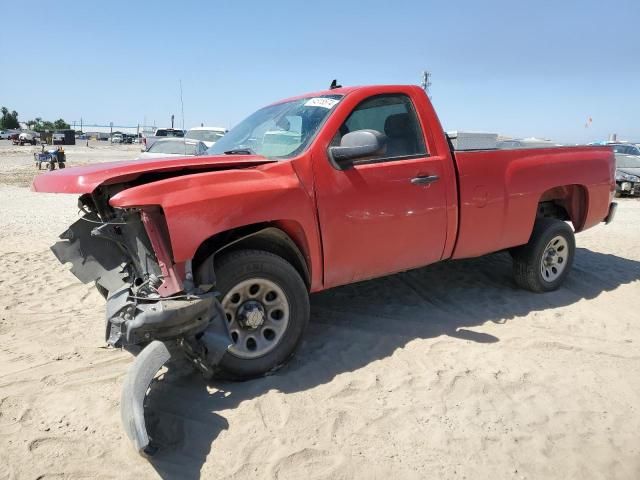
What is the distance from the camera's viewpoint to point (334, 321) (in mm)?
4504

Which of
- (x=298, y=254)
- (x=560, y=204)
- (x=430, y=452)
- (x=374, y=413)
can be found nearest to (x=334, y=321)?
(x=298, y=254)

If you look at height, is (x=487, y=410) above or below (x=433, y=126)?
below

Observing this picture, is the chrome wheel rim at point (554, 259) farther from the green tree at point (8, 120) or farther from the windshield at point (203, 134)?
the green tree at point (8, 120)

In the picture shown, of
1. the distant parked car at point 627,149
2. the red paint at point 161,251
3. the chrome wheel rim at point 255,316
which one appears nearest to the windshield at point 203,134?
the distant parked car at point 627,149

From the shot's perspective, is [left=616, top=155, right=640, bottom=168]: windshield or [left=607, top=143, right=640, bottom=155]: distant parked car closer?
[left=616, top=155, right=640, bottom=168]: windshield

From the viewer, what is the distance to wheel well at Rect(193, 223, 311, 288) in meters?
3.16

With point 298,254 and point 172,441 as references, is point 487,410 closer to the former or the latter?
point 298,254

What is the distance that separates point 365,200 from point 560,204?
3023mm

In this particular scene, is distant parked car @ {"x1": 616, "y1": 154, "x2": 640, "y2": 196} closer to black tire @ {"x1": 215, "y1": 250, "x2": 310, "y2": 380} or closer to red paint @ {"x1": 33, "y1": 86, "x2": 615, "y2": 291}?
red paint @ {"x1": 33, "y1": 86, "x2": 615, "y2": 291}

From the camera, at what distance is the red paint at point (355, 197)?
3.02 meters

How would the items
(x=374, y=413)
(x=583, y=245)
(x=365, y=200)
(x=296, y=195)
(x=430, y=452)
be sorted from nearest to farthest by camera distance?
(x=430, y=452) → (x=374, y=413) → (x=296, y=195) → (x=365, y=200) → (x=583, y=245)

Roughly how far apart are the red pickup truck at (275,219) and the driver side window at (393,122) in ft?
0.05

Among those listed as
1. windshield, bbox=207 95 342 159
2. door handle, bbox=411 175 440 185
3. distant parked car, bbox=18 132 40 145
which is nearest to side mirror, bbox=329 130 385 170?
windshield, bbox=207 95 342 159

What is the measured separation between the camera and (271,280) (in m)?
3.39
